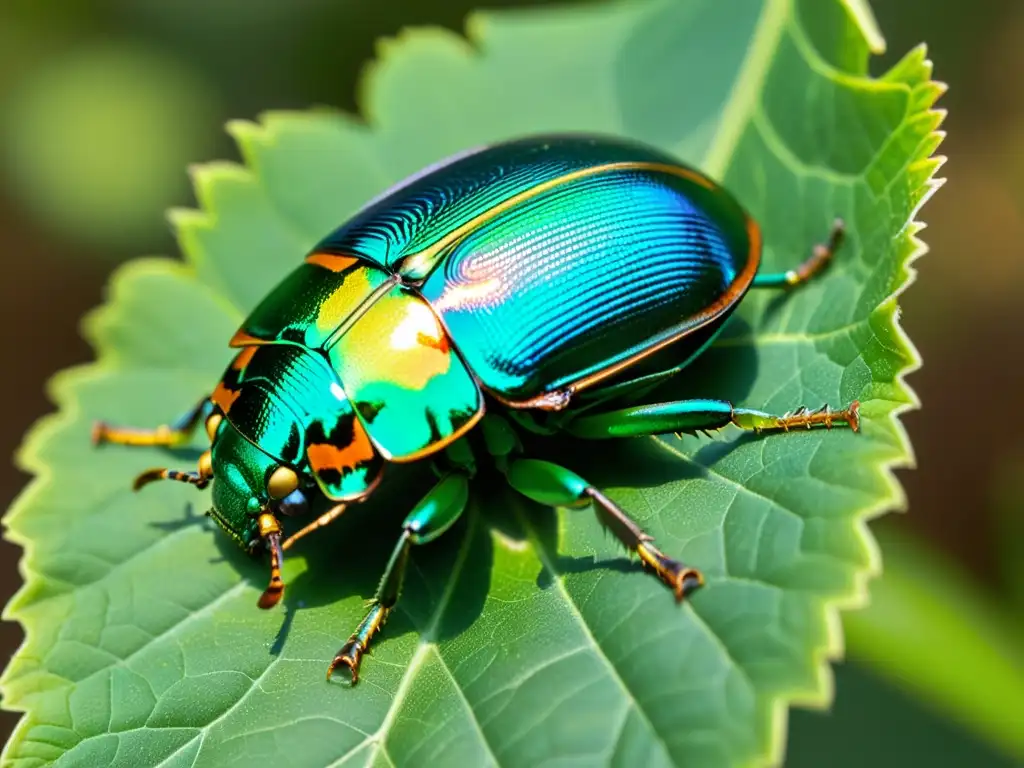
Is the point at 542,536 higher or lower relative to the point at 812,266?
lower

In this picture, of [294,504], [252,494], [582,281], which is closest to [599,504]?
[582,281]

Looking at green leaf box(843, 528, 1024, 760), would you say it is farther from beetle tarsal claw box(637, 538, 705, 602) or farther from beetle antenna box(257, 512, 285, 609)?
beetle antenna box(257, 512, 285, 609)

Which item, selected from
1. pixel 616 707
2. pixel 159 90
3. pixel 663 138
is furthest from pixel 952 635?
pixel 159 90

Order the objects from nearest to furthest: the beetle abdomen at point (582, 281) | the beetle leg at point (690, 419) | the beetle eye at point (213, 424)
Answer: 1. the beetle leg at point (690, 419)
2. the beetle abdomen at point (582, 281)
3. the beetle eye at point (213, 424)

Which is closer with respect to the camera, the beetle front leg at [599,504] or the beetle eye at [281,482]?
the beetle front leg at [599,504]

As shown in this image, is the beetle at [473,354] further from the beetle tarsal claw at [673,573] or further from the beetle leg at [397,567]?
the beetle tarsal claw at [673,573]

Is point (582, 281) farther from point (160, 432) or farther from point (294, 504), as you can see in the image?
point (160, 432)

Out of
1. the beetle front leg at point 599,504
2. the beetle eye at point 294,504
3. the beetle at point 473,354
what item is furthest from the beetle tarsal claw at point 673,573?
the beetle eye at point 294,504
